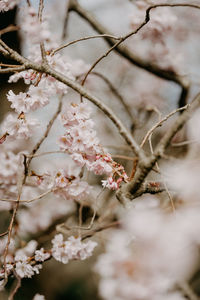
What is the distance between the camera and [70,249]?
1.42 m

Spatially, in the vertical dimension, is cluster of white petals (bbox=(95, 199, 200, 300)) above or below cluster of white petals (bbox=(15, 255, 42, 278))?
above

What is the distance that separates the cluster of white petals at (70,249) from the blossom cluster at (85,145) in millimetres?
395

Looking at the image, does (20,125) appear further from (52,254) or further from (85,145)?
(52,254)

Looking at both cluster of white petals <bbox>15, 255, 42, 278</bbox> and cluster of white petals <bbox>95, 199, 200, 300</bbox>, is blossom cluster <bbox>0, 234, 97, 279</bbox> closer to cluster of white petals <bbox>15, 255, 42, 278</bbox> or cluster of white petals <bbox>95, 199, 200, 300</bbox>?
cluster of white petals <bbox>15, 255, 42, 278</bbox>

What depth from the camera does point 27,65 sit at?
41.9 inches

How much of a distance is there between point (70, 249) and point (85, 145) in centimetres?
54

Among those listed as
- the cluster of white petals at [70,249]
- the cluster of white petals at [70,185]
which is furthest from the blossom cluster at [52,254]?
the cluster of white petals at [70,185]

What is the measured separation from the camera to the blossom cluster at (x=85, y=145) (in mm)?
1206

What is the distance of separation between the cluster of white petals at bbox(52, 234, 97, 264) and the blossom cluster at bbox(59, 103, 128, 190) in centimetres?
40

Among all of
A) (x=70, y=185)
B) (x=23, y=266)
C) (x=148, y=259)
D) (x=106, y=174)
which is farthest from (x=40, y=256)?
(x=148, y=259)

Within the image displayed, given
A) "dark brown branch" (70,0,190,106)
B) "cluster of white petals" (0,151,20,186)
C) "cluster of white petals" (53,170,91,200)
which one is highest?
"dark brown branch" (70,0,190,106)

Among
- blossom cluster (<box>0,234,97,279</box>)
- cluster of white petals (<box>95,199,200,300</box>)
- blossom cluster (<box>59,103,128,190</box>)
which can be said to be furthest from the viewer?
blossom cluster (<box>0,234,97,279</box>)

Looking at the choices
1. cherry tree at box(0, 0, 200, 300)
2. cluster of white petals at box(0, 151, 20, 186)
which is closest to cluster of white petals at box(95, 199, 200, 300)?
cherry tree at box(0, 0, 200, 300)

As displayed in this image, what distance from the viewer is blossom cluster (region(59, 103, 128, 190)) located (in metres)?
1.21
